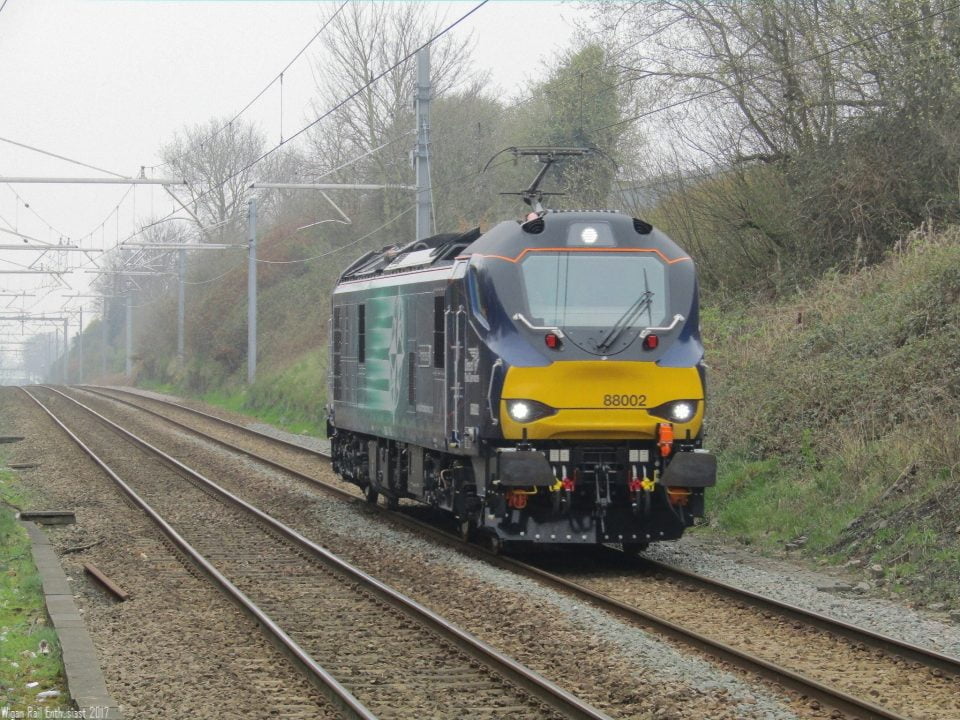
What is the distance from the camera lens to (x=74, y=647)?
8922 millimetres

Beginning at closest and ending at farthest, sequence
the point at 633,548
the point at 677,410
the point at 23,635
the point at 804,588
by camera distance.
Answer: the point at 23,635 → the point at 804,588 → the point at 677,410 → the point at 633,548

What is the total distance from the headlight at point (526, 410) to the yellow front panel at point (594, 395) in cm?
4

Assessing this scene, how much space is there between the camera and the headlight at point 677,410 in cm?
1226

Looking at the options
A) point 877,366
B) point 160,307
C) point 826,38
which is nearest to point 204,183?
point 160,307

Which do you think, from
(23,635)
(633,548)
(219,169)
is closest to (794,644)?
(633,548)

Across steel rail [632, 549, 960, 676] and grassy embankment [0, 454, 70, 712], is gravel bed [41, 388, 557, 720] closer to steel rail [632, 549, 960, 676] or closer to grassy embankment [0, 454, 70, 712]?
grassy embankment [0, 454, 70, 712]

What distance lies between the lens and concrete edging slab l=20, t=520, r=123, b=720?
24.3 ft

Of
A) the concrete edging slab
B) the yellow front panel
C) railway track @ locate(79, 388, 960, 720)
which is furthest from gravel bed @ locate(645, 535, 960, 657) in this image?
the concrete edging slab

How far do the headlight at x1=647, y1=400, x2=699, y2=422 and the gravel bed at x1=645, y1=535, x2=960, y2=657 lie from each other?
144 cm

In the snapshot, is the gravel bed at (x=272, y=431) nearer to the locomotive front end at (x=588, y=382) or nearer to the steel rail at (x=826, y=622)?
the locomotive front end at (x=588, y=382)

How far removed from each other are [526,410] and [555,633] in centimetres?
292

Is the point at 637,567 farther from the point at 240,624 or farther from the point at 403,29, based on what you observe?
the point at 403,29

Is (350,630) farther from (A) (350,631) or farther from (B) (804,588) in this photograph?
(B) (804,588)

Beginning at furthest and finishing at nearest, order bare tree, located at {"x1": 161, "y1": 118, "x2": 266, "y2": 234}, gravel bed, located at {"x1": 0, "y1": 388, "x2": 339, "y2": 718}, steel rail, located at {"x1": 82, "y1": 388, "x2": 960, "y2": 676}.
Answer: bare tree, located at {"x1": 161, "y1": 118, "x2": 266, "y2": 234} → steel rail, located at {"x1": 82, "y1": 388, "x2": 960, "y2": 676} → gravel bed, located at {"x1": 0, "y1": 388, "x2": 339, "y2": 718}
